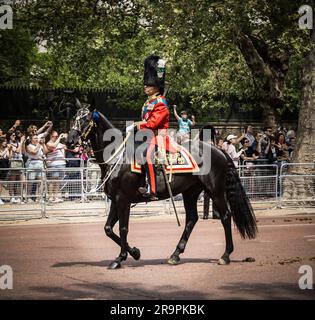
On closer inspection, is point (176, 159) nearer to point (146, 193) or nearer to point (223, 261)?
point (146, 193)

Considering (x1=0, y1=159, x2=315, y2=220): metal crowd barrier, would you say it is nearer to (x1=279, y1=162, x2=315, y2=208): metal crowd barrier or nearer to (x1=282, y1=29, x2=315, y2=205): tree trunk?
(x1=279, y1=162, x2=315, y2=208): metal crowd barrier

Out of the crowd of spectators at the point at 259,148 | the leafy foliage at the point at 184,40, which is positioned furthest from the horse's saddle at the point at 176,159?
the leafy foliage at the point at 184,40

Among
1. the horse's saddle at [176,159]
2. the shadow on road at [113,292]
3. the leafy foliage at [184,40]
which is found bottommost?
the shadow on road at [113,292]

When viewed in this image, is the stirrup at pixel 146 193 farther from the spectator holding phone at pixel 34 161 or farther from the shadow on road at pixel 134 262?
the spectator holding phone at pixel 34 161

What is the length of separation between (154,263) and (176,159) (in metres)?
1.64

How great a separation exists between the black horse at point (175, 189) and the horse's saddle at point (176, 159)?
0.43 ft

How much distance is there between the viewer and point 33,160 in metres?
20.6

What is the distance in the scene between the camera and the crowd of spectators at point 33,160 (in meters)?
19.5

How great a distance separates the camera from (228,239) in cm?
1262

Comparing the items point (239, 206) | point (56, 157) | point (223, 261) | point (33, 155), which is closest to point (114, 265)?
point (223, 261)
